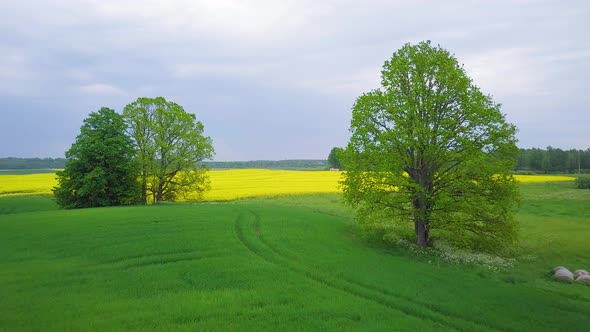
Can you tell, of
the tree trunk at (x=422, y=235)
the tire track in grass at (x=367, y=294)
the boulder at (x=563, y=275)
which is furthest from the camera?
the tree trunk at (x=422, y=235)

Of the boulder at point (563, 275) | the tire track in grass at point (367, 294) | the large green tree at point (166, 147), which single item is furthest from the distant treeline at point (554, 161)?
the tire track in grass at point (367, 294)

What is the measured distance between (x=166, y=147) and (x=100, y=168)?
313 inches

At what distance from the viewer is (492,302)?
12258mm

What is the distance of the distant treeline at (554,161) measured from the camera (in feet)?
419

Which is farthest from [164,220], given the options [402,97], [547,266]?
[547,266]

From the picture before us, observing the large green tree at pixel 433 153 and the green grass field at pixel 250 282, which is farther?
the large green tree at pixel 433 153

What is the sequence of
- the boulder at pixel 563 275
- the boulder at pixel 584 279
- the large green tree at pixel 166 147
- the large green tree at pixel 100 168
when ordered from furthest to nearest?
the large green tree at pixel 166 147
the large green tree at pixel 100 168
the boulder at pixel 563 275
the boulder at pixel 584 279

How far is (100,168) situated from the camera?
36125 millimetres

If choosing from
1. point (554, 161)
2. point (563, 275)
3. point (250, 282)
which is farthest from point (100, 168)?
point (554, 161)

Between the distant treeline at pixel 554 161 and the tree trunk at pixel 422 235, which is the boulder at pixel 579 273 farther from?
the distant treeline at pixel 554 161

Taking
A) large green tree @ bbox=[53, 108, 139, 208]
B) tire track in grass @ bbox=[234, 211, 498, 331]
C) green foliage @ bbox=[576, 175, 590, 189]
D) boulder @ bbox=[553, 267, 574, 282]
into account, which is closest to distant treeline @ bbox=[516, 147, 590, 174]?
green foliage @ bbox=[576, 175, 590, 189]

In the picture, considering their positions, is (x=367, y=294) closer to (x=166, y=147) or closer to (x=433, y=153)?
(x=433, y=153)

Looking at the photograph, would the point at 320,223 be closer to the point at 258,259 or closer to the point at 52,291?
the point at 258,259

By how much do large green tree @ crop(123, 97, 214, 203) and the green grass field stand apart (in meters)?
19.0
